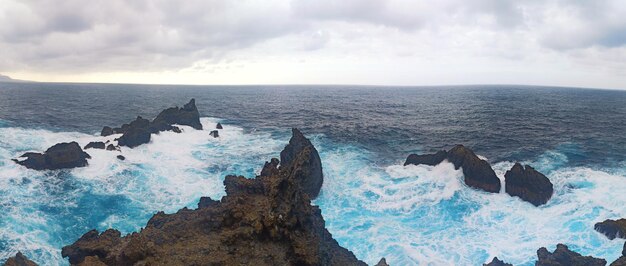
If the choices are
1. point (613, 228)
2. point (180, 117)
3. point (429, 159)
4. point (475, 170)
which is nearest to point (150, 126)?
point (180, 117)

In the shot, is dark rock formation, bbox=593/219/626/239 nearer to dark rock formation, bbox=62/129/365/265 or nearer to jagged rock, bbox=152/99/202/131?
dark rock formation, bbox=62/129/365/265

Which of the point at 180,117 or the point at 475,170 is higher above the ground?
the point at 180,117

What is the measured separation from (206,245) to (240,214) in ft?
7.40

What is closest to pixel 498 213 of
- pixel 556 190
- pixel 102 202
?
pixel 556 190

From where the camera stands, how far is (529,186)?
31.3 meters

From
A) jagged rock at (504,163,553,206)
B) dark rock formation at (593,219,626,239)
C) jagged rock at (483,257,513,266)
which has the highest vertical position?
jagged rock at (504,163,553,206)

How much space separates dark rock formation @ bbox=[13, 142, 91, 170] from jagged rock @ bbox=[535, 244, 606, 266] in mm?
39535

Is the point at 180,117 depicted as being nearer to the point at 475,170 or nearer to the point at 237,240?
the point at 475,170

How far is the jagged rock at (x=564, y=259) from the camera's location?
20953 mm

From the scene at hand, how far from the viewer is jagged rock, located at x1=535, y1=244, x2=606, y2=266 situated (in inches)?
825

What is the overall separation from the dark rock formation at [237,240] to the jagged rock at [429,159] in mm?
21364

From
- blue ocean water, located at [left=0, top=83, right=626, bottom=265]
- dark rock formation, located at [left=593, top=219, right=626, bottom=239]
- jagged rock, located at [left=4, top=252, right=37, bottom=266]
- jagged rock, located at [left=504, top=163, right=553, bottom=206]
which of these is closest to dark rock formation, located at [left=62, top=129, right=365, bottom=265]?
jagged rock, located at [left=4, top=252, right=37, bottom=266]

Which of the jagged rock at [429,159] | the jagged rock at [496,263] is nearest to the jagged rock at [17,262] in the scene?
the jagged rock at [496,263]

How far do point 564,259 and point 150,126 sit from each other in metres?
48.7
